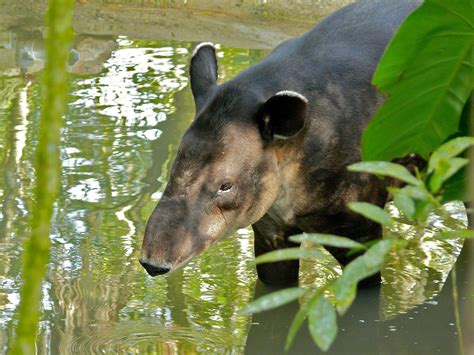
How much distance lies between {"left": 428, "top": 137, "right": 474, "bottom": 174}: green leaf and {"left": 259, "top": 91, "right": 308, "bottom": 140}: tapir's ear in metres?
2.56

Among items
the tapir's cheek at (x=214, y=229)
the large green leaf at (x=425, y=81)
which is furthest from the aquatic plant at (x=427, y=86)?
the tapir's cheek at (x=214, y=229)

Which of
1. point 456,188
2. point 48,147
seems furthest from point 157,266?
point 48,147

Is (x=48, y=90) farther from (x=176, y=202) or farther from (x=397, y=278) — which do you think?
(x=397, y=278)

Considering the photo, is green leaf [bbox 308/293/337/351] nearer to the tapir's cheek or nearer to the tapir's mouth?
the tapir's mouth

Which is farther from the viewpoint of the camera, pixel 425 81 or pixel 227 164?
pixel 227 164

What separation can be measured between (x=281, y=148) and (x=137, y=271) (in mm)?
1424

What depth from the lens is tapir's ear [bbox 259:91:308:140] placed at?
4695mm

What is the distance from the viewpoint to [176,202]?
4.59 meters

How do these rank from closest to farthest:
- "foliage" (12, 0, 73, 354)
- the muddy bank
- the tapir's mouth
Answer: "foliage" (12, 0, 73, 354) < the tapir's mouth < the muddy bank

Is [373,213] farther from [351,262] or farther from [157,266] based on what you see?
[157,266]

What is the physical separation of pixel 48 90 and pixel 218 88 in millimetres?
4314

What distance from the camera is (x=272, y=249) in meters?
5.46

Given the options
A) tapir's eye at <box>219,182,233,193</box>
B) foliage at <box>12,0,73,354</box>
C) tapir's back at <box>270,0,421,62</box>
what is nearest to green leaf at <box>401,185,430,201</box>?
foliage at <box>12,0,73,354</box>

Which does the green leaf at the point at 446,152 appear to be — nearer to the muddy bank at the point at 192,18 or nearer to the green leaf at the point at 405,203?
the green leaf at the point at 405,203
